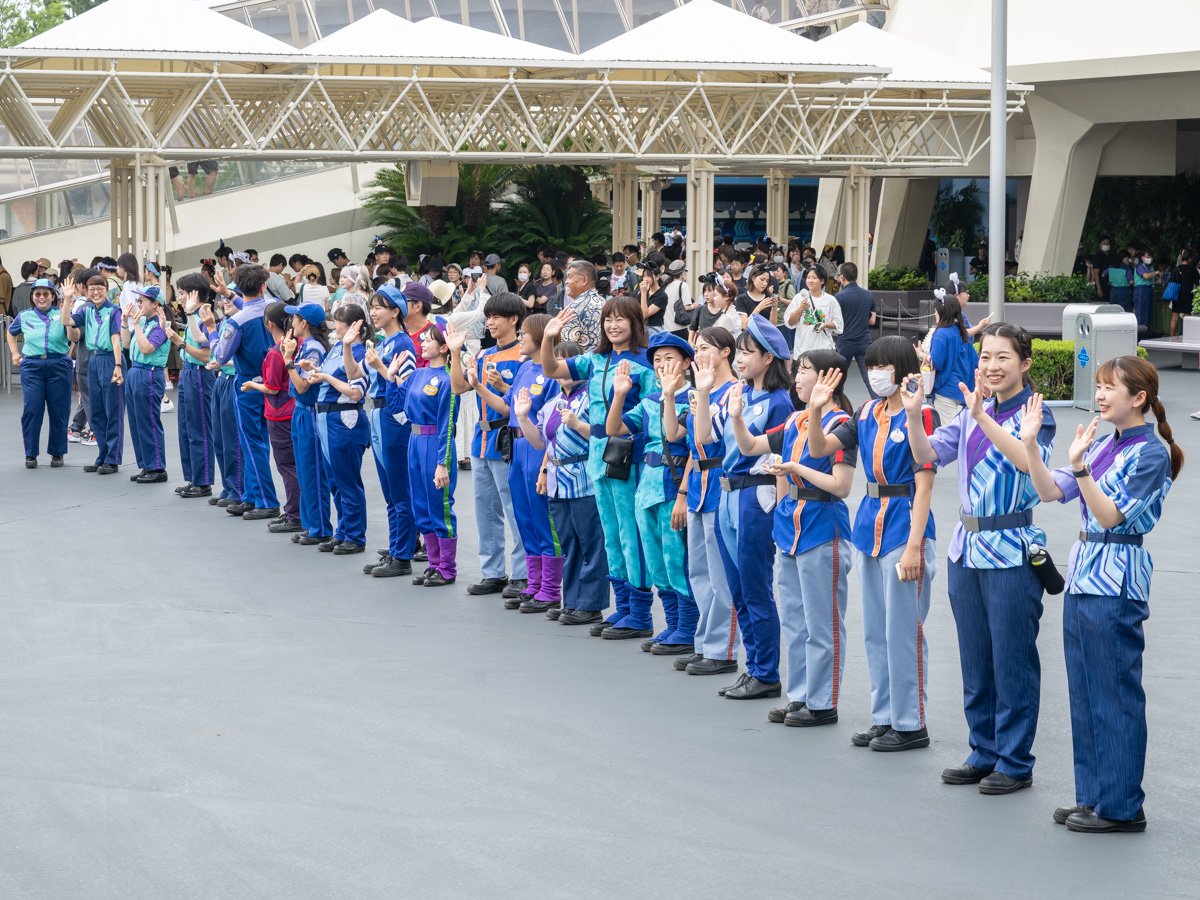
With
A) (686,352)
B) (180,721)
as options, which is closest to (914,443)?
(686,352)

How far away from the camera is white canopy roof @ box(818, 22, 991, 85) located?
27188 millimetres

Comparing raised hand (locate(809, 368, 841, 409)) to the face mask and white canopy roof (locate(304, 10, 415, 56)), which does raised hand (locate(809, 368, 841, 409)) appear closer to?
the face mask

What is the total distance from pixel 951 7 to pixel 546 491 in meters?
26.7

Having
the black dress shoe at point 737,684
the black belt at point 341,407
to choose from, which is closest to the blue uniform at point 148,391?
the black belt at point 341,407

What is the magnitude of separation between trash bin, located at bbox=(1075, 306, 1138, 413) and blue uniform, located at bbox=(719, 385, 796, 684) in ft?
39.1

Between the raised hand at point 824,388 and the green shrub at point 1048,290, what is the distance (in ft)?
76.1

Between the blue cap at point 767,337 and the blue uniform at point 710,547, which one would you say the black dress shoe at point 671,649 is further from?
the blue cap at point 767,337

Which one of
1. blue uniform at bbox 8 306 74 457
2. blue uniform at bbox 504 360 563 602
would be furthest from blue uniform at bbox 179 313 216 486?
blue uniform at bbox 504 360 563 602

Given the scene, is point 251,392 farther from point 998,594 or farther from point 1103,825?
point 1103,825

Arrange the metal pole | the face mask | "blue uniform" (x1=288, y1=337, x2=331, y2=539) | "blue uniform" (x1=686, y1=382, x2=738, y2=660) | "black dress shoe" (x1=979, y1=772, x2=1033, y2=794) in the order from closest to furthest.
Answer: "black dress shoe" (x1=979, y1=772, x2=1033, y2=794) → the face mask → "blue uniform" (x1=686, y1=382, x2=738, y2=660) → "blue uniform" (x1=288, y1=337, x2=331, y2=539) → the metal pole

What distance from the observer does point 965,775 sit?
629 centimetres

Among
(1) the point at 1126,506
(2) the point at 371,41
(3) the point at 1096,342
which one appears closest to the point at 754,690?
(1) the point at 1126,506

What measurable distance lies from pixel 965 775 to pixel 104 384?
36.3 feet

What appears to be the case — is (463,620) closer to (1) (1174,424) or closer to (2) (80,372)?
(2) (80,372)
